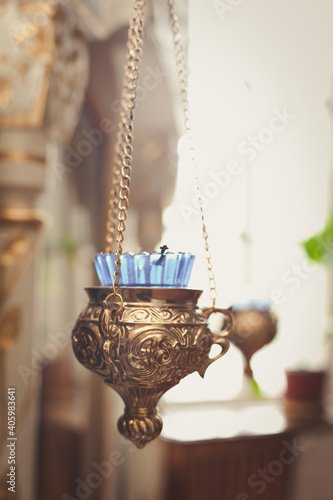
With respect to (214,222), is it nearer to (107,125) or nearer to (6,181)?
(107,125)

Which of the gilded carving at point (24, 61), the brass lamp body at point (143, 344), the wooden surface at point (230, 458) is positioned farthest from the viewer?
the wooden surface at point (230, 458)

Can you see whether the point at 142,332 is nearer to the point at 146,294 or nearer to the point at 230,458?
the point at 146,294

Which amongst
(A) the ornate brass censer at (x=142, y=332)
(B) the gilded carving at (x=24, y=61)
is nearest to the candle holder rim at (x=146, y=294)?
(A) the ornate brass censer at (x=142, y=332)

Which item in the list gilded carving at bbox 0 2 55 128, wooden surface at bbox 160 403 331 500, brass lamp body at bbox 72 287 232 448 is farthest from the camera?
wooden surface at bbox 160 403 331 500

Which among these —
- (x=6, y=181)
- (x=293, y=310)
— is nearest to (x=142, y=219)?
(x=6, y=181)

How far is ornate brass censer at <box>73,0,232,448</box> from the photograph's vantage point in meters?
1.12

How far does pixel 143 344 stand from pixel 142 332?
2cm

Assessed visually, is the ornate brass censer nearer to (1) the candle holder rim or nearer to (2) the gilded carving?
(1) the candle holder rim

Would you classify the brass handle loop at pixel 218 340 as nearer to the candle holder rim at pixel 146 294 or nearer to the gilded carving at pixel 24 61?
the candle holder rim at pixel 146 294

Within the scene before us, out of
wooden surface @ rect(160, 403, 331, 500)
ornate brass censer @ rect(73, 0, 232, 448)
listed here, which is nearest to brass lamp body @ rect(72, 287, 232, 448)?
ornate brass censer @ rect(73, 0, 232, 448)

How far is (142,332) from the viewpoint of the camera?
3.66ft

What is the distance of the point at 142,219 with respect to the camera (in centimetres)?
365

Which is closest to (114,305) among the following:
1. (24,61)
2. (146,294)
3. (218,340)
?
(146,294)

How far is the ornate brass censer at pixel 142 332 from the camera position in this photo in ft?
3.67
